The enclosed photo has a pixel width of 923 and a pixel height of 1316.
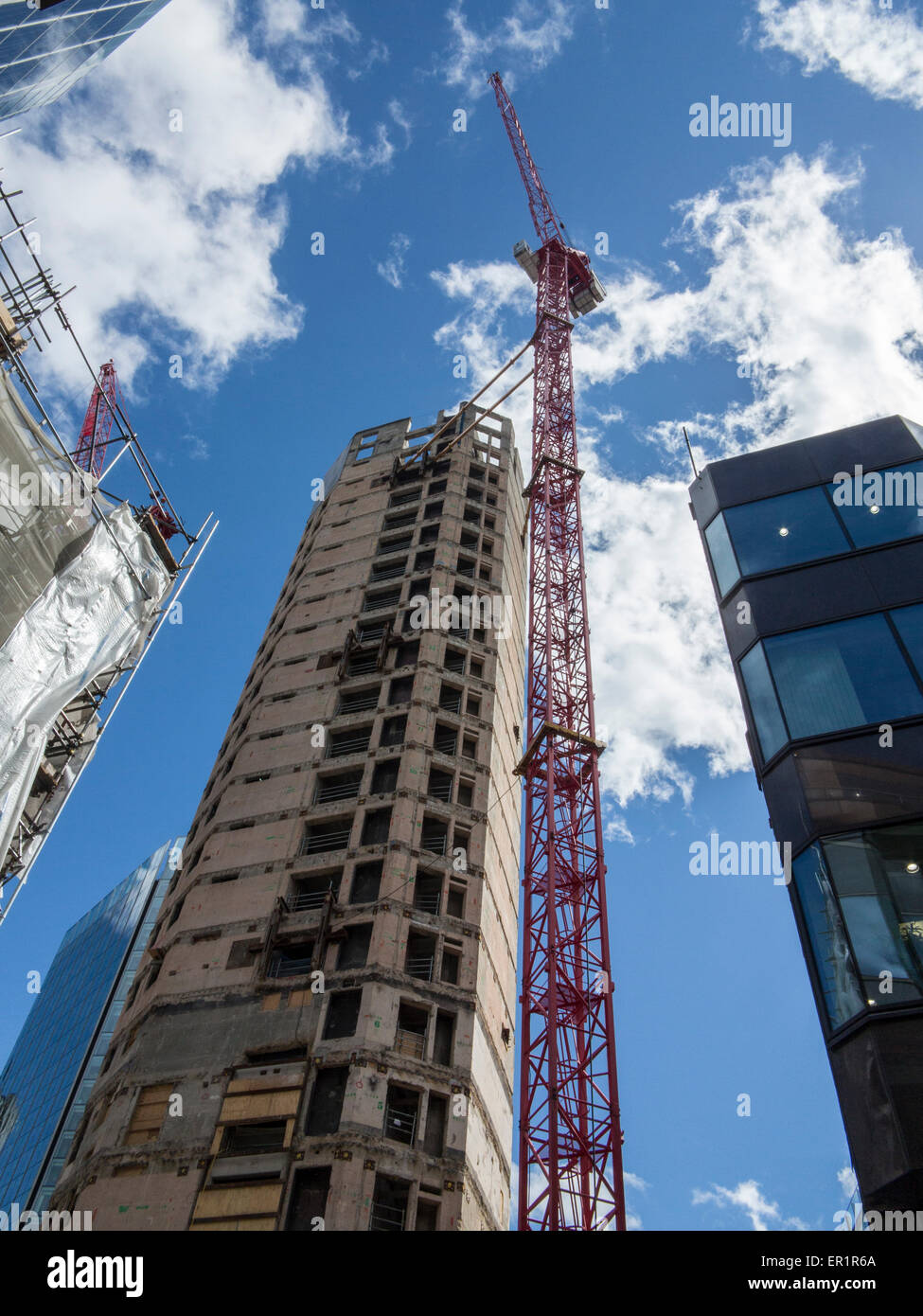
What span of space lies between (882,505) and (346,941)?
22.5 meters

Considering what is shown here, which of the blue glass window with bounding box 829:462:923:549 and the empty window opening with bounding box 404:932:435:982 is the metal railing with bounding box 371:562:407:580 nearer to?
the empty window opening with bounding box 404:932:435:982

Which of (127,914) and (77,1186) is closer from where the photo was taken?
(77,1186)

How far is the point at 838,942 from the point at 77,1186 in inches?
987

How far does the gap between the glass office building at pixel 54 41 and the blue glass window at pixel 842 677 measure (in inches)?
1078

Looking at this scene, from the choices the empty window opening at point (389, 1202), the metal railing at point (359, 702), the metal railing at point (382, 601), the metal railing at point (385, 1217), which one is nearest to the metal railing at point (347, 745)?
the metal railing at point (359, 702)

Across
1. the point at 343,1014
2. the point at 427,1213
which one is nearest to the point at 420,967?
the point at 343,1014

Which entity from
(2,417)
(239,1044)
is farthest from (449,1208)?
(2,417)

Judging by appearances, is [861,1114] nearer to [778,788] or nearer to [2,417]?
[778,788]

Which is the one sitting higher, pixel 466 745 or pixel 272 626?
pixel 272 626

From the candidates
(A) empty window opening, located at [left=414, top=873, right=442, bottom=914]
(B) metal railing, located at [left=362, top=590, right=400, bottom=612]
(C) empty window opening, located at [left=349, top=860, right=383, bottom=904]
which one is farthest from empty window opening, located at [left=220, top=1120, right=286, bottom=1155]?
(B) metal railing, located at [left=362, top=590, right=400, bottom=612]

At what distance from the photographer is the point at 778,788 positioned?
20.9 meters

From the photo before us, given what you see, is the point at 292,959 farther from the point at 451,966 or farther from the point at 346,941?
the point at 451,966
